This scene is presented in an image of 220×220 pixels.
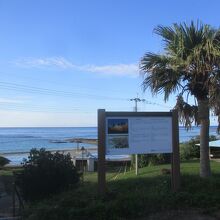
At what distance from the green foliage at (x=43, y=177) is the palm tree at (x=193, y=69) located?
345 centimetres

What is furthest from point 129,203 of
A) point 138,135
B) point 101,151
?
point 138,135

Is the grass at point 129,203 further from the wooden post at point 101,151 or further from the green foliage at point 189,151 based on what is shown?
the green foliage at point 189,151

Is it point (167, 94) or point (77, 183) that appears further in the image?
point (167, 94)

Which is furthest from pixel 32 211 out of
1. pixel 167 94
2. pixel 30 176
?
pixel 167 94

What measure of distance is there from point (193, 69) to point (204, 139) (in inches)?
74.4

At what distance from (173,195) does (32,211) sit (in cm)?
286

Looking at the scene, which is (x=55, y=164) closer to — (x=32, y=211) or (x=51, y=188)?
(x=51, y=188)

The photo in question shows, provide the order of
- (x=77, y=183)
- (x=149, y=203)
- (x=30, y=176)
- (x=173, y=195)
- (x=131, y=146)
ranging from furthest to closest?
1. (x=77, y=183)
2. (x=30, y=176)
3. (x=131, y=146)
4. (x=173, y=195)
5. (x=149, y=203)

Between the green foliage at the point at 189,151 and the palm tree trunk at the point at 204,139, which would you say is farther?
the green foliage at the point at 189,151

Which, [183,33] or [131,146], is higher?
[183,33]

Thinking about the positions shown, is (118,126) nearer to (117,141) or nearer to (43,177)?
(117,141)

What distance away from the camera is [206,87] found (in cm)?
1293

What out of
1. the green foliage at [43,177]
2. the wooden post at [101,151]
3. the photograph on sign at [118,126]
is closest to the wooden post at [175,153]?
the photograph on sign at [118,126]

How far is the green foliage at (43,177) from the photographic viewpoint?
448 inches
